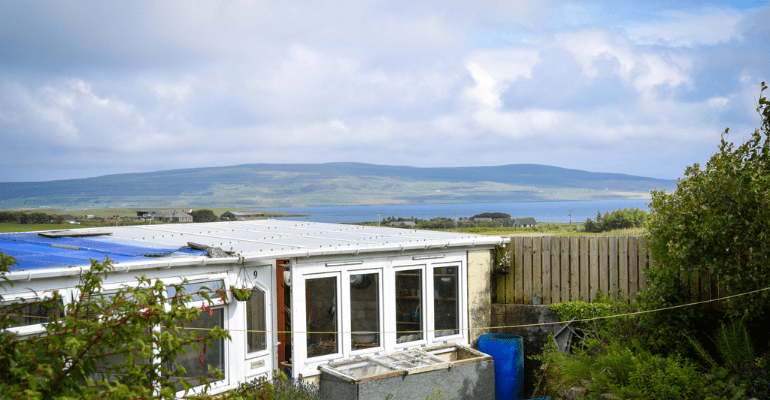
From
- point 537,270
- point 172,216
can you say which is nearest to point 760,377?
point 537,270

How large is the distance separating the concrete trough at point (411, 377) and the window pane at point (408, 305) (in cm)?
33

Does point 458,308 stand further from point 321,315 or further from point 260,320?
point 260,320

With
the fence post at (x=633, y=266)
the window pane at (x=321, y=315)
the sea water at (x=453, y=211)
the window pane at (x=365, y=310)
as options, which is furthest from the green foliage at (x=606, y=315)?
the sea water at (x=453, y=211)

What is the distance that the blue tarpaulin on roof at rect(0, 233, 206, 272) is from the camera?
682cm

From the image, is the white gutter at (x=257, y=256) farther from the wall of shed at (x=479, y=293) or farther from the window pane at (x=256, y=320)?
the window pane at (x=256, y=320)

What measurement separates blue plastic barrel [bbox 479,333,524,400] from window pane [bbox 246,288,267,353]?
3745 millimetres

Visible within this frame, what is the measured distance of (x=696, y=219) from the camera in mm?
7391

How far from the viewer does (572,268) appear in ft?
33.4

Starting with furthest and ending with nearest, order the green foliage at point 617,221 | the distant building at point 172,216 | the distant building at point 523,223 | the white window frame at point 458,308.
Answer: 1. the distant building at point 523,223
2. the green foliage at point 617,221
3. the distant building at point 172,216
4. the white window frame at point 458,308

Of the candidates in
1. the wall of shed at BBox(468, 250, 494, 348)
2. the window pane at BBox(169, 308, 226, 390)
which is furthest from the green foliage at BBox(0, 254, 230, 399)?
the wall of shed at BBox(468, 250, 494, 348)

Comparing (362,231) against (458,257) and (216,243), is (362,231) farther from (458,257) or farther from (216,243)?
(216,243)

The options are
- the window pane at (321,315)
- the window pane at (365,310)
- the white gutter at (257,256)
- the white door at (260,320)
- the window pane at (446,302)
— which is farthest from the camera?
the window pane at (446,302)

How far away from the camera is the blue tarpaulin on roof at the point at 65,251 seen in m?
6.82

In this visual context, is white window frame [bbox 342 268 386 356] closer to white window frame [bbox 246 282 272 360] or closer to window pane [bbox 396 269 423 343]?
window pane [bbox 396 269 423 343]
